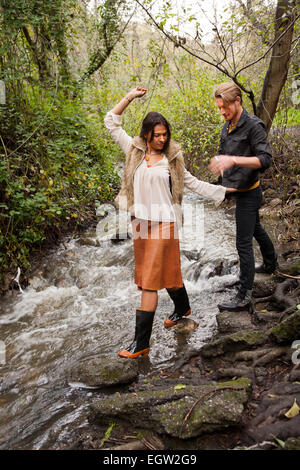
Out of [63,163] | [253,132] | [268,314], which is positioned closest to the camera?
[253,132]

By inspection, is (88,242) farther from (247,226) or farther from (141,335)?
(247,226)

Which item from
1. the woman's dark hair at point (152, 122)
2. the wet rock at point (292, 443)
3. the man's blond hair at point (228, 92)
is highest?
the man's blond hair at point (228, 92)

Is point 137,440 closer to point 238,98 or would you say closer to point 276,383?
point 276,383

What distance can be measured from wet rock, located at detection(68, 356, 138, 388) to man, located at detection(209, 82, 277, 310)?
54.6 inches

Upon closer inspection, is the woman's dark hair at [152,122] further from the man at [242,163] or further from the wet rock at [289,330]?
the wet rock at [289,330]

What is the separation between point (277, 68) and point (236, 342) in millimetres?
5165

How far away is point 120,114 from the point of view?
11.5 feet

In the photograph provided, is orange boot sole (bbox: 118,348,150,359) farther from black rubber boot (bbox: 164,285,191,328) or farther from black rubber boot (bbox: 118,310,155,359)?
black rubber boot (bbox: 164,285,191,328)

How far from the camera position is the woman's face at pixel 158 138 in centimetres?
328

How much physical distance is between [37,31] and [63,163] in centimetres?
282

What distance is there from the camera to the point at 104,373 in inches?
130

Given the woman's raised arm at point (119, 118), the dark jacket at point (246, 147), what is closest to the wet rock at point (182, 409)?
the dark jacket at point (246, 147)

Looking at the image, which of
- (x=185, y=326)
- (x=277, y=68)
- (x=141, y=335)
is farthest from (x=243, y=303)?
(x=277, y=68)
